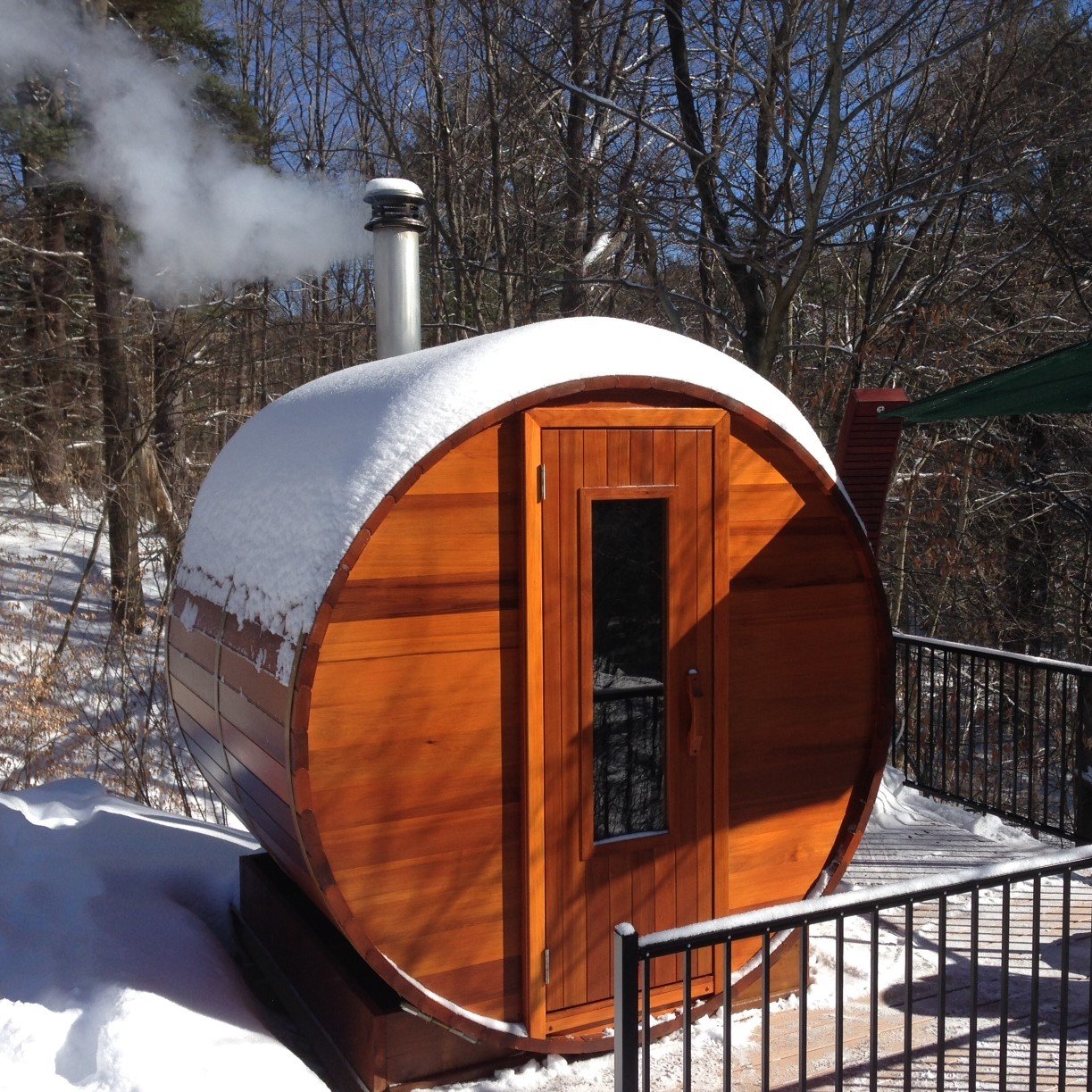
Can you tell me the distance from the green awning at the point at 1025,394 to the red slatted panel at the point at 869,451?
0.07 metres

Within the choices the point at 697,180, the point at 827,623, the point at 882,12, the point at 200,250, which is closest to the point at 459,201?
the point at 200,250

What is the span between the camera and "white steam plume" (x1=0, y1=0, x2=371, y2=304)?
984 centimetres

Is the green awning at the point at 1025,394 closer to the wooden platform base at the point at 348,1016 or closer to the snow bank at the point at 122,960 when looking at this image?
the wooden platform base at the point at 348,1016

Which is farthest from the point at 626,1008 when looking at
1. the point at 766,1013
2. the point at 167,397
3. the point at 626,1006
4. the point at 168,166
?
the point at 167,397

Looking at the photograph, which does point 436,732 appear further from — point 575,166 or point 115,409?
point 115,409

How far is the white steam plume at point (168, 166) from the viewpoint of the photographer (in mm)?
9836

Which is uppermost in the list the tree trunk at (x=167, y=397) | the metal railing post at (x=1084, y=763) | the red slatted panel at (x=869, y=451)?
the tree trunk at (x=167, y=397)

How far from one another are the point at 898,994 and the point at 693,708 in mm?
1544

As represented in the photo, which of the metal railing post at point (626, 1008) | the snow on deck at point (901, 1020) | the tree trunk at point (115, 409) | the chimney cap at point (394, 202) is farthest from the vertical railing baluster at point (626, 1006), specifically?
the tree trunk at point (115, 409)

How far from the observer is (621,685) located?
3807 mm

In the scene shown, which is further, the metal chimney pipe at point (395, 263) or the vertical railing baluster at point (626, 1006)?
the metal chimney pipe at point (395, 263)

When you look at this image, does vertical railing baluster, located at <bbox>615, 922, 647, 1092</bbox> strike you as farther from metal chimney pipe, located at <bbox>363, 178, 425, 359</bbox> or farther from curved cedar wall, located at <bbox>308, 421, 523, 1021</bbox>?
metal chimney pipe, located at <bbox>363, 178, 425, 359</bbox>

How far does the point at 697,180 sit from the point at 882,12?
1863 millimetres

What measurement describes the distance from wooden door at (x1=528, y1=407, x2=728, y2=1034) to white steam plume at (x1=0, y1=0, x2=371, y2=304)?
7452 mm
